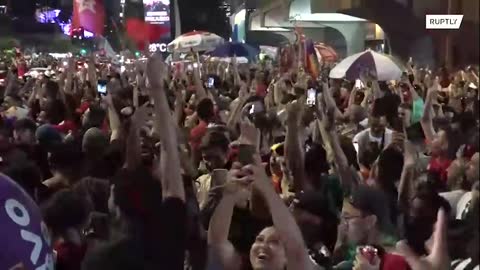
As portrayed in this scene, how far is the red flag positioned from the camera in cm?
1227

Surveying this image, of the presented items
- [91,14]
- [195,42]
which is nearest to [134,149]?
[91,14]

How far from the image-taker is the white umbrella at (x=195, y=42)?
19.1m

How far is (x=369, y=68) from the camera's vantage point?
1266cm

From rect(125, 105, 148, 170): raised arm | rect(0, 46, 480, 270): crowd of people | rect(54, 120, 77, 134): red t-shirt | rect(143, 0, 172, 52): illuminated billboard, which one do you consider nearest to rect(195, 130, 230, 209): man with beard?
rect(0, 46, 480, 270): crowd of people

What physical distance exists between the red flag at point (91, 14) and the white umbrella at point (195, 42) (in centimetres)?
573

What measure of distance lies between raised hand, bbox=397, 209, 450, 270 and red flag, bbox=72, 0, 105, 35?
8770mm

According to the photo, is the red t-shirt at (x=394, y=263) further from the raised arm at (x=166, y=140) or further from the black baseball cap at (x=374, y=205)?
the raised arm at (x=166, y=140)

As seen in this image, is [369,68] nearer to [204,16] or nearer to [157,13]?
[157,13]

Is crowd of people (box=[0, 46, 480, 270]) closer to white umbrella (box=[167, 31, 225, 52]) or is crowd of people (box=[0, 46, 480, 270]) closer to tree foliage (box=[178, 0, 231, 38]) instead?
white umbrella (box=[167, 31, 225, 52])

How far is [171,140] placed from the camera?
4.35m

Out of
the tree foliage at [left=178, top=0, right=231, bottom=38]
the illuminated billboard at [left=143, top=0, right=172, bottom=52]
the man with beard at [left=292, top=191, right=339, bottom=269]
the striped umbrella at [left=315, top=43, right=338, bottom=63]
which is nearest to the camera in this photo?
the man with beard at [left=292, top=191, right=339, bottom=269]

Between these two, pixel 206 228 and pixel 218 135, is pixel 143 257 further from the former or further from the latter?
pixel 218 135

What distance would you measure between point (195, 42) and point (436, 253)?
16.0 meters

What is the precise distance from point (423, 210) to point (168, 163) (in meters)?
0.99
